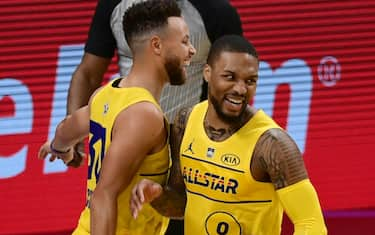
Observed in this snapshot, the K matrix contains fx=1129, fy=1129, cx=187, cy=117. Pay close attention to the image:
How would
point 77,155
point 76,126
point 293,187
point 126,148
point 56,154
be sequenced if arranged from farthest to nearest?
point 77,155, point 56,154, point 76,126, point 126,148, point 293,187

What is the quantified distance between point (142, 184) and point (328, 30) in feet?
11.5

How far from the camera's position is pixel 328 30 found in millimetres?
6887

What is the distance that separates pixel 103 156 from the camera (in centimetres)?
382

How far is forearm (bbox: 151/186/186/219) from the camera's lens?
3.91 m

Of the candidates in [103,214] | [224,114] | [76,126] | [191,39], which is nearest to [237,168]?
[224,114]

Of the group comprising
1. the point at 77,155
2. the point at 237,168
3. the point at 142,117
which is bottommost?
the point at 77,155

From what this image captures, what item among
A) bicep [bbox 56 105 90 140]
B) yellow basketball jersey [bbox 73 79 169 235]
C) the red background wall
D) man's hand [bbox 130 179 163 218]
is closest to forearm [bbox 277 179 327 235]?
man's hand [bbox 130 179 163 218]

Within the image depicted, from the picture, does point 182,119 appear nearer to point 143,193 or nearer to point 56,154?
point 143,193

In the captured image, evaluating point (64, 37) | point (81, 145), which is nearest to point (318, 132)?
point (64, 37)

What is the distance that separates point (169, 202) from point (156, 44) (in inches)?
21.6

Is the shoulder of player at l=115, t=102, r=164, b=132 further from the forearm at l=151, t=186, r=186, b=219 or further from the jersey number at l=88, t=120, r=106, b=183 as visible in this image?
the forearm at l=151, t=186, r=186, b=219

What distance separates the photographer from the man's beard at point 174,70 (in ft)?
12.9

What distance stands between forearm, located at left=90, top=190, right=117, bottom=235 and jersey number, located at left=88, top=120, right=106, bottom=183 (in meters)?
0.24

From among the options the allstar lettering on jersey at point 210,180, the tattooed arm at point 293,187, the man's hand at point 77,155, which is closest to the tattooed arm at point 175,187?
the allstar lettering on jersey at point 210,180
